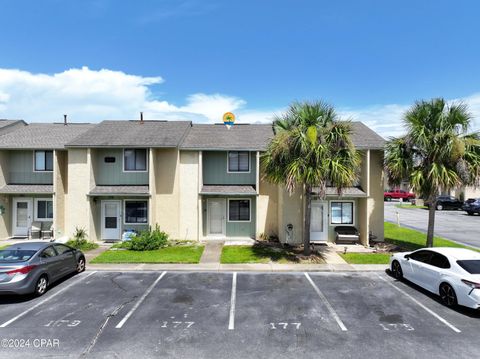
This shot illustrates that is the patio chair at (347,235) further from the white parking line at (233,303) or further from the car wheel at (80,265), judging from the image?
the car wheel at (80,265)

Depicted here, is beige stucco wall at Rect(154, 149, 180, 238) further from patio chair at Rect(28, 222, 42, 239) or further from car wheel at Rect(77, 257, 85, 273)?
patio chair at Rect(28, 222, 42, 239)

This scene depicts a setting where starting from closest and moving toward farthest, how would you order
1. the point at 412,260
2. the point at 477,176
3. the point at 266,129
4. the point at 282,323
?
1. the point at 282,323
2. the point at 412,260
3. the point at 477,176
4. the point at 266,129

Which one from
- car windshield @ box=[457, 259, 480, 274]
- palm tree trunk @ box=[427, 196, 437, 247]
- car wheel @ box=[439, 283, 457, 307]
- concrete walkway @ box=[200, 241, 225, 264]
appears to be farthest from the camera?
palm tree trunk @ box=[427, 196, 437, 247]

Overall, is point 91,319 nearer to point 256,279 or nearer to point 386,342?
point 256,279

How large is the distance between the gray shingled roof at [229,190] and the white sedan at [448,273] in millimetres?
8738

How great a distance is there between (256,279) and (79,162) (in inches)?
497

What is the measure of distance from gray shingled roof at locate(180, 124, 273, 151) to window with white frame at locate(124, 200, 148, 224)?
4365 mm

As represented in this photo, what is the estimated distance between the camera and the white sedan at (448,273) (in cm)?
834

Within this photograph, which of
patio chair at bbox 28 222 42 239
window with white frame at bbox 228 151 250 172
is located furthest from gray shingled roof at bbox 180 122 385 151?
patio chair at bbox 28 222 42 239

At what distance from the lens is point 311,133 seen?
42.6 feet

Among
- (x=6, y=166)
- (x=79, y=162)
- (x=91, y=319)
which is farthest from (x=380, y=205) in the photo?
(x=6, y=166)

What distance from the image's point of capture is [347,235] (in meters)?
17.2

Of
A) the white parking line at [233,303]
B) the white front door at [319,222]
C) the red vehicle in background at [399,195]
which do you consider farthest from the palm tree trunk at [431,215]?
the red vehicle in background at [399,195]

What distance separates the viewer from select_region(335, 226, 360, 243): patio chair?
1719cm
